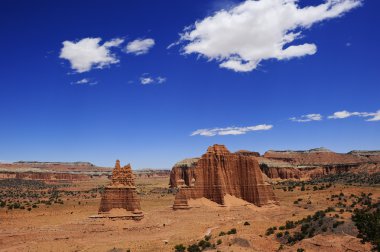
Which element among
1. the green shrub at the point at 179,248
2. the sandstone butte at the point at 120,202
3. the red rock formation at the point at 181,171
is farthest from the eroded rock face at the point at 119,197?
the red rock formation at the point at 181,171

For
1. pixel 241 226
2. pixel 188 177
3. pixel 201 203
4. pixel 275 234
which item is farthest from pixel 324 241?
pixel 188 177

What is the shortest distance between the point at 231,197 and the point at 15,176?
525ft

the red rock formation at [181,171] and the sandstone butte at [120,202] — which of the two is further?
the red rock formation at [181,171]

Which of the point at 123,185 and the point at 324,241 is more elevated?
the point at 123,185

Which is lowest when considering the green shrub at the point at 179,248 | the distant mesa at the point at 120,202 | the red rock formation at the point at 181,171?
the green shrub at the point at 179,248

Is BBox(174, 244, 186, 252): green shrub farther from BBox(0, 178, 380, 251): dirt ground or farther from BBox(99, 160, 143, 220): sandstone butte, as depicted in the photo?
BBox(99, 160, 143, 220): sandstone butte

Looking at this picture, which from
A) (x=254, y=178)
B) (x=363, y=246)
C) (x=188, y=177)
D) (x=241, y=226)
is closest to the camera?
(x=363, y=246)

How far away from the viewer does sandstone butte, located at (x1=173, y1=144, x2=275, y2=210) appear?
199ft

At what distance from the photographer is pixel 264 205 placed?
205 feet

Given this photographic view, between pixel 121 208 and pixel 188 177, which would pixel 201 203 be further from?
pixel 188 177

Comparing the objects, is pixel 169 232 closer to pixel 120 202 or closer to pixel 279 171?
pixel 120 202

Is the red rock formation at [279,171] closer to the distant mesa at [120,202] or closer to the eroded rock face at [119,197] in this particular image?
the eroded rock face at [119,197]

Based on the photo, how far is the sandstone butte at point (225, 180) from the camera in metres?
60.6

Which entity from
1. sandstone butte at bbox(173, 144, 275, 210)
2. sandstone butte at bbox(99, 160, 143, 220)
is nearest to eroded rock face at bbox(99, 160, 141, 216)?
sandstone butte at bbox(99, 160, 143, 220)
